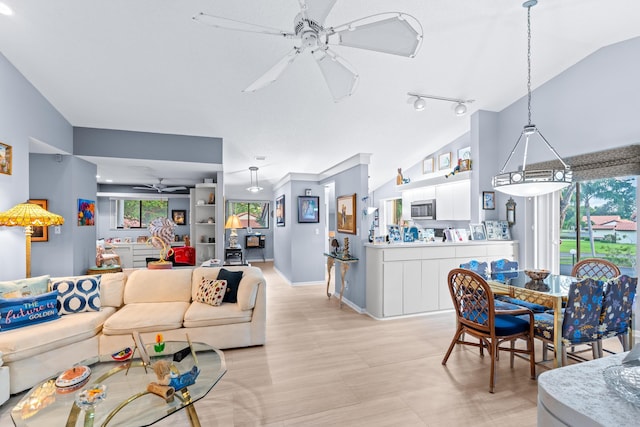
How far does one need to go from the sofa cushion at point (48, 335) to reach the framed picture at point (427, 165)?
228 inches

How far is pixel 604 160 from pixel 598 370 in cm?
387

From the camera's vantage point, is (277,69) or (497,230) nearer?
(277,69)

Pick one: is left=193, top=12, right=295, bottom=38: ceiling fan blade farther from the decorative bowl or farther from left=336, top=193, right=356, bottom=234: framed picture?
left=336, top=193, right=356, bottom=234: framed picture

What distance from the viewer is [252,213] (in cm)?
982

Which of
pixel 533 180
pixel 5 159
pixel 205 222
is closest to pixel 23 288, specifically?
pixel 5 159

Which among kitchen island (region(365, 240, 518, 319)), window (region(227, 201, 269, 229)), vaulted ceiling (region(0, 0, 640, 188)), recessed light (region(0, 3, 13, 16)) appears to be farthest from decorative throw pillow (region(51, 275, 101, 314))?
window (region(227, 201, 269, 229))

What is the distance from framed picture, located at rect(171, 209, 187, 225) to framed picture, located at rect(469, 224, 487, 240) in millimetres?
7316

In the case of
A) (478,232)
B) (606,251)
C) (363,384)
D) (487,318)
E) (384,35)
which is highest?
(384,35)

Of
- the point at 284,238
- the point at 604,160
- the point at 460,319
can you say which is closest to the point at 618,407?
the point at 460,319

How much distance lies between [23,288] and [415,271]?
4.47 m

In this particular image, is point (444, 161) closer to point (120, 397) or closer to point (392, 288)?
point (392, 288)

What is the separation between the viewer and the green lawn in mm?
3578

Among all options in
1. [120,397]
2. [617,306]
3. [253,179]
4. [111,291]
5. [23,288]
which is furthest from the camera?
[253,179]

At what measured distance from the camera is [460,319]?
Result: 283 centimetres
